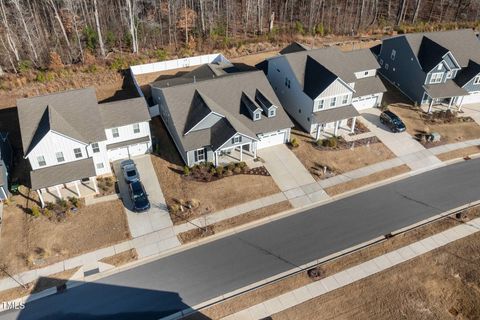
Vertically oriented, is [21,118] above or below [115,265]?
above

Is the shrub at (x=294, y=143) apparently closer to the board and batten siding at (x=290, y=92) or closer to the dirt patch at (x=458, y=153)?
the board and batten siding at (x=290, y=92)

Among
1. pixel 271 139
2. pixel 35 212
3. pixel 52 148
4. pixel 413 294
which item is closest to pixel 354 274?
pixel 413 294

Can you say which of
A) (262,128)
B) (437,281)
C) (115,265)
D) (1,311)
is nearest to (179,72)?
(262,128)

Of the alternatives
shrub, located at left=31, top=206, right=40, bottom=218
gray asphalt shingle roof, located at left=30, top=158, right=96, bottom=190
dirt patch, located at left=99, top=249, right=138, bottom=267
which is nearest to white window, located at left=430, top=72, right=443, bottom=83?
dirt patch, located at left=99, top=249, right=138, bottom=267

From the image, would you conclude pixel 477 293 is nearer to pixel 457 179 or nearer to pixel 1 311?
pixel 457 179

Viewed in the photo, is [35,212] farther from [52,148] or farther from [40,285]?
[40,285]

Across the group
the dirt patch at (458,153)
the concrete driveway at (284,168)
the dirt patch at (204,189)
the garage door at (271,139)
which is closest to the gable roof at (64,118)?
the dirt patch at (204,189)
